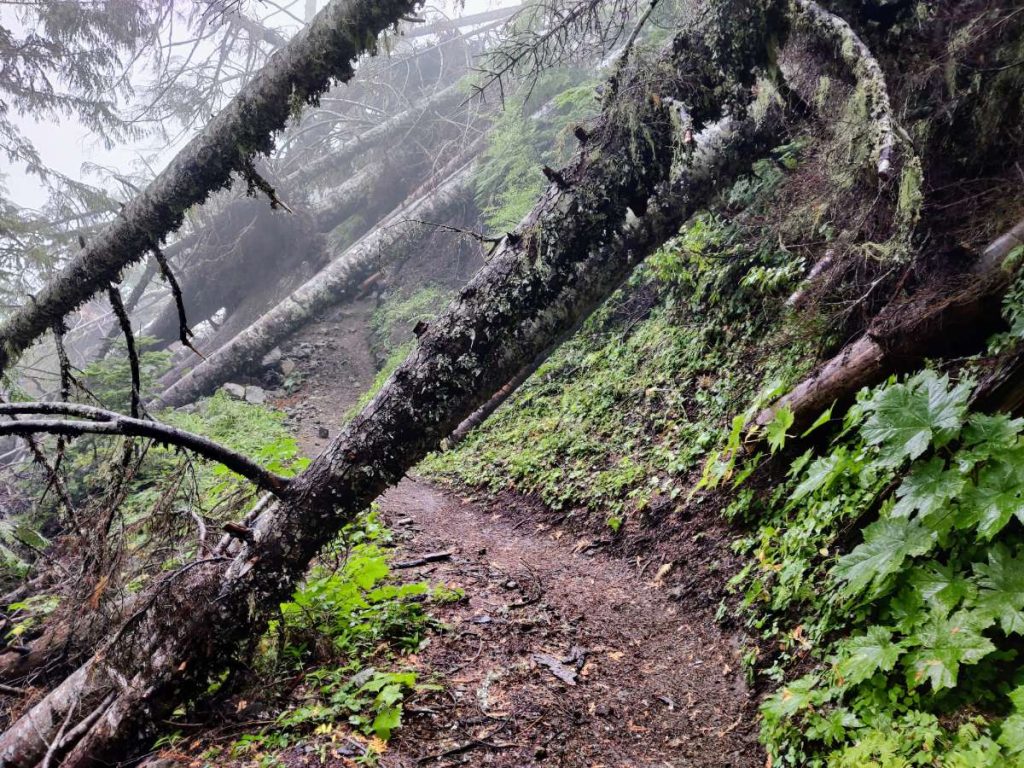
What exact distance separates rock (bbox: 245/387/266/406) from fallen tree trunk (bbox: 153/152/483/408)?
51.1 inches

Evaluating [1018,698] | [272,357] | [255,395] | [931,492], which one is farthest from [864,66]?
[272,357]

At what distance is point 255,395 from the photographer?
14.2m

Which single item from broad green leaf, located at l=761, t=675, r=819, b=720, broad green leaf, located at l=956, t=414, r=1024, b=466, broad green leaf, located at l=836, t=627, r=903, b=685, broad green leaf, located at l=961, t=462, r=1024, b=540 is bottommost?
broad green leaf, located at l=761, t=675, r=819, b=720

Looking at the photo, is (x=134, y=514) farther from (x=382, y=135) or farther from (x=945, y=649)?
(x=382, y=135)

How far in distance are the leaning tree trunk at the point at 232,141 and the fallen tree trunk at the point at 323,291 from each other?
9690 mm

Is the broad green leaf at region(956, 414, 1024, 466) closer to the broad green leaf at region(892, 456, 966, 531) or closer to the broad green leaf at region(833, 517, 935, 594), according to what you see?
the broad green leaf at region(892, 456, 966, 531)

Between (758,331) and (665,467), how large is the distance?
1.69 m

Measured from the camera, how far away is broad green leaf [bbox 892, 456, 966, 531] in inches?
83.7

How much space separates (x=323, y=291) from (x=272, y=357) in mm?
2693

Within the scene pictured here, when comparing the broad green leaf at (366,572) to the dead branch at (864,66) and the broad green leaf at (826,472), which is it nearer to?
the broad green leaf at (826,472)

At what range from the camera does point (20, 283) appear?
1197 centimetres

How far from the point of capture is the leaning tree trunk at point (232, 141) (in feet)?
14.1

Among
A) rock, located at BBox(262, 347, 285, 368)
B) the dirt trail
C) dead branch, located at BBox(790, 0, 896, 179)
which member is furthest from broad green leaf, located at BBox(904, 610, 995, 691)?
rock, located at BBox(262, 347, 285, 368)

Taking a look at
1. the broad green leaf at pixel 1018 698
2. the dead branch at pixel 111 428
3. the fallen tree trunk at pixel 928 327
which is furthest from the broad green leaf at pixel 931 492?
the dead branch at pixel 111 428
